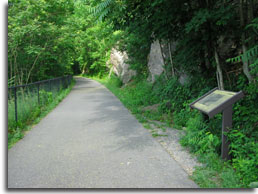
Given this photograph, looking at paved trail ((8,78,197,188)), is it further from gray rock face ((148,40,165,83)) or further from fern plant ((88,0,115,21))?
gray rock face ((148,40,165,83))

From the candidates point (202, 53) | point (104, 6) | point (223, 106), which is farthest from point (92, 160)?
point (202, 53)

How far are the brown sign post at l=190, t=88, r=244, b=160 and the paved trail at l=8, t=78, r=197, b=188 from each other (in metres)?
0.87

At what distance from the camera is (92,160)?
4.63 metres

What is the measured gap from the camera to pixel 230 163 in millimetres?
4098

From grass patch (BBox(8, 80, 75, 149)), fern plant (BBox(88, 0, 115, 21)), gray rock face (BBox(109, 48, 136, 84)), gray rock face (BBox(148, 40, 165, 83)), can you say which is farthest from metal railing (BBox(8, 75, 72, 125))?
gray rock face (BBox(109, 48, 136, 84))

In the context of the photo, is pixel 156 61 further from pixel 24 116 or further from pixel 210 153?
pixel 210 153

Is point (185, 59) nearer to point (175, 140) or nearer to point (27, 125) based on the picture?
point (175, 140)

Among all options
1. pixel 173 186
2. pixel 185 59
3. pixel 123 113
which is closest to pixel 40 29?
pixel 123 113

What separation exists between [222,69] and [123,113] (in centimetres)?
417

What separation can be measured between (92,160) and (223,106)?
100 inches

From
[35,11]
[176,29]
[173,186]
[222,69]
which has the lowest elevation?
→ [173,186]

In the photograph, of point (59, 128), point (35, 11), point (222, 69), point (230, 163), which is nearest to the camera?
point (230, 163)

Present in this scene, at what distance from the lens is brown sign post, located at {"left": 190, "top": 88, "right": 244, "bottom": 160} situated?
3.78 metres

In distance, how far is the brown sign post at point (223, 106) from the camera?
378cm
